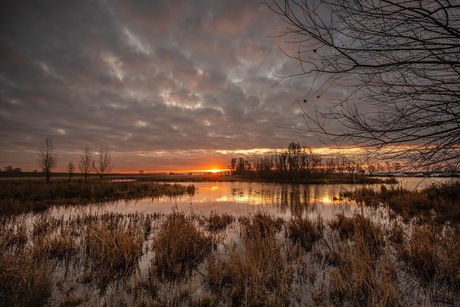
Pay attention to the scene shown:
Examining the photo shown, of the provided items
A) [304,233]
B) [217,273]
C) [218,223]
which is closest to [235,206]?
[218,223]

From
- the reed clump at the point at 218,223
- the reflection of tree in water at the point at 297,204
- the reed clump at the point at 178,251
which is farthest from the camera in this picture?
the reflection of tree in water at the point at 297,204

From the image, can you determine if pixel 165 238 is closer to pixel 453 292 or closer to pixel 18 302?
pixel 18 302

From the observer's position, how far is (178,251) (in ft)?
21.1

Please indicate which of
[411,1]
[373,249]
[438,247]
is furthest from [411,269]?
[411,1]

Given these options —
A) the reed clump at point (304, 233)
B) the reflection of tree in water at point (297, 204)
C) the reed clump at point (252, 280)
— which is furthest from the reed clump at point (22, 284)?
the reflection of tree in water at point (297, 204)

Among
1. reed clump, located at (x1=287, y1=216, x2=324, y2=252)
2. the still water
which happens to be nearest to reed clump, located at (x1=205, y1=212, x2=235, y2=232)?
the still water

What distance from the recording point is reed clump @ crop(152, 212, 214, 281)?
5.54 meters

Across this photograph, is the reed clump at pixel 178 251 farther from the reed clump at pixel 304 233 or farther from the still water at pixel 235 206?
the reed clump at pixel 304 233

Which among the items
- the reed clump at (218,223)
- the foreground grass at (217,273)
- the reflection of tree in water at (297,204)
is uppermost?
the foreground grass at (217,273)

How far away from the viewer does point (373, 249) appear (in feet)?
22.4

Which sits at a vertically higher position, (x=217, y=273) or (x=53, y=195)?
(x=217, y=273)

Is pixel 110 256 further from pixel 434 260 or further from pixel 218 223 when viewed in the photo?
pixel 434 260

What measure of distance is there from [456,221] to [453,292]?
7.84 metres

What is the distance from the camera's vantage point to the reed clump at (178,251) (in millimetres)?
5543
